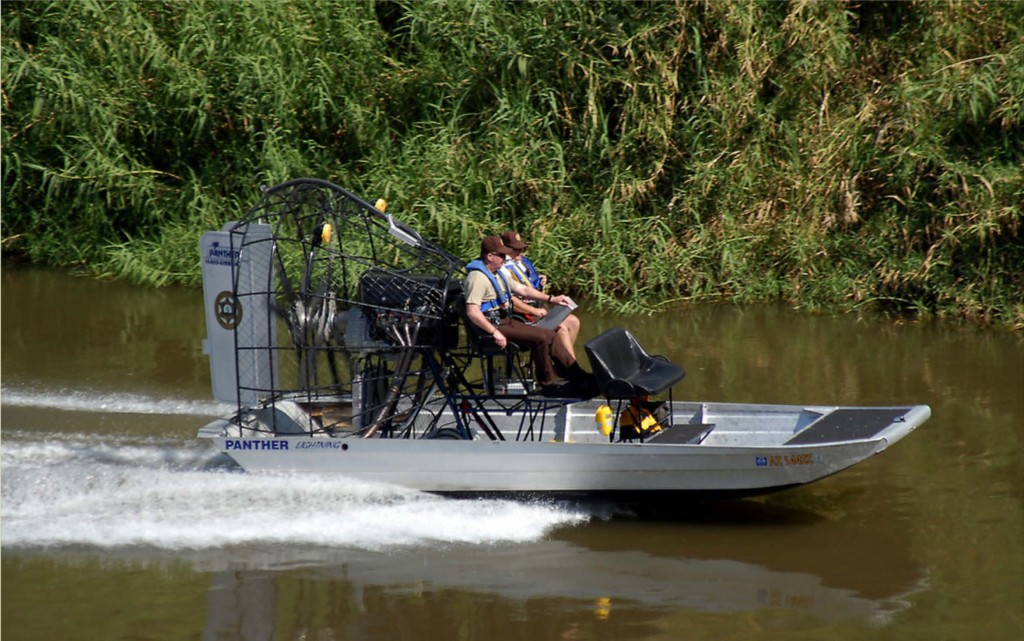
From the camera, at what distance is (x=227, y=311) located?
30.7 feet

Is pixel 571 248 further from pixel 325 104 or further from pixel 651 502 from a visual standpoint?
pixel 651 502

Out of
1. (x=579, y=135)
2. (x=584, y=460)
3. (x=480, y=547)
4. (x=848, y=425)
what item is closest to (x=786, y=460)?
(x=848, y=425)

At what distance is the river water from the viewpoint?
24.2 feet

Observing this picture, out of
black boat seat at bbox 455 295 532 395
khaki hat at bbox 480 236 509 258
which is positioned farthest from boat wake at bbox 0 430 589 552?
khaki hat at bbox 480 236 509 258

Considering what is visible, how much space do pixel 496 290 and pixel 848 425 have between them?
2657mm

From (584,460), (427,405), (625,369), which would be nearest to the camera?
(584,460)

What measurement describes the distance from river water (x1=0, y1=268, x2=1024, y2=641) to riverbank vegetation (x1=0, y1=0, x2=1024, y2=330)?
11.4ft

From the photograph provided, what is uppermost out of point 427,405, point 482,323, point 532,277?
point 532,277

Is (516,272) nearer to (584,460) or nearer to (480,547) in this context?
(584,460)

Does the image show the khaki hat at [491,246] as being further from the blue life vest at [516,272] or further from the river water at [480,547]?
the river water at [480,547]

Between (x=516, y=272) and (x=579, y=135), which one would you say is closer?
(x=516, y=272)

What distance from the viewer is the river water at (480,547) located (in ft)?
24.2

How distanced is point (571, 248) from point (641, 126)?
76.1 inches

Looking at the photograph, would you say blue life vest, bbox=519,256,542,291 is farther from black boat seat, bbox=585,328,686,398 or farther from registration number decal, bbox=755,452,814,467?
registration number decal, bbox=755,452,814,467
